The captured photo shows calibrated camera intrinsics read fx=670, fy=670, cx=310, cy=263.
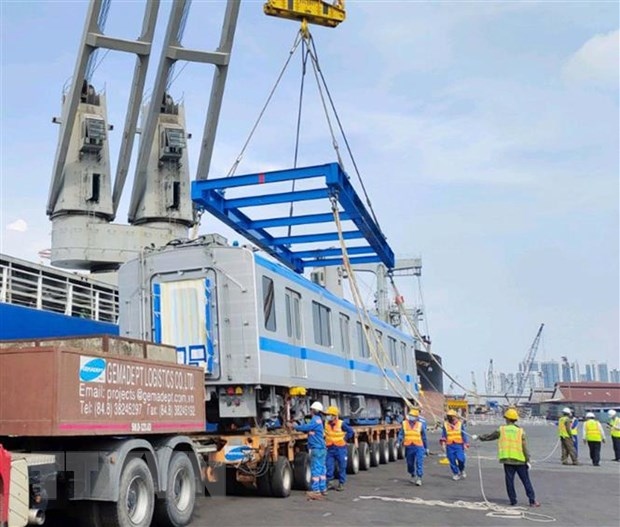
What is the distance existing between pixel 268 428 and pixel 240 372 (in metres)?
1.45

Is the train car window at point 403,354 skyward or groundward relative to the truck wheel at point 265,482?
skyward

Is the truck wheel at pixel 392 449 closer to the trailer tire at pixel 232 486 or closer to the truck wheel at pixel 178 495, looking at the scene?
the trailer tire at pixel 232 486

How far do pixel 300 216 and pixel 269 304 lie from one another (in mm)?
4558

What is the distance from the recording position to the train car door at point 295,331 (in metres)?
11.5

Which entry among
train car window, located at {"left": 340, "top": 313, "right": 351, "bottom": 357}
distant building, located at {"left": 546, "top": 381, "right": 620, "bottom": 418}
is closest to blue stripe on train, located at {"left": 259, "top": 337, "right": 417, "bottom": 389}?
train car window, located at {"left": 340, "top": 313, "right": 351, "bottom": 357}

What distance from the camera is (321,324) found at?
44.2ft

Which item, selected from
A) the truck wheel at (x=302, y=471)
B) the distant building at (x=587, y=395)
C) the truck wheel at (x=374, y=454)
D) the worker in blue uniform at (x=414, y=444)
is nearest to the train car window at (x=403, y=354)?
the truck wheel at (x=374, y=454)

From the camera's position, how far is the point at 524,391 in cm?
12488

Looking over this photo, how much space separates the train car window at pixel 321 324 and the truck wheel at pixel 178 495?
4804 millimetres

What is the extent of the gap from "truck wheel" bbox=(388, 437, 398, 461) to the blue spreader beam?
18.5 ft

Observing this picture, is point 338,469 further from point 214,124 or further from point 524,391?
point 524,391

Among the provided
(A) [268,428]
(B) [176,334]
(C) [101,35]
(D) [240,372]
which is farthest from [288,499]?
(C) [101,35]

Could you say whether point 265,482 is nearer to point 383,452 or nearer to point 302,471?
point 302,471

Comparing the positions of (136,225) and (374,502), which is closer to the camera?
(374,502)
